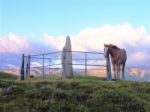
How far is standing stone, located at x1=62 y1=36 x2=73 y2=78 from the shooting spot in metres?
33.8

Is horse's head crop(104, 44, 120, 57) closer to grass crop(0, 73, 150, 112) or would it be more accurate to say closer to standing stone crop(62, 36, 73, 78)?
standing stone crop(62, 36, 73, 78)

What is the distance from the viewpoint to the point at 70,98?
25.0 meters

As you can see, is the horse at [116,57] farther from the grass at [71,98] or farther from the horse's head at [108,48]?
the grass at [71,98]

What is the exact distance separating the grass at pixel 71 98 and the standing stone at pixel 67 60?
6.50 meters

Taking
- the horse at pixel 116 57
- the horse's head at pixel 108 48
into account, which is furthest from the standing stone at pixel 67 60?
the horse at pixel 116 57

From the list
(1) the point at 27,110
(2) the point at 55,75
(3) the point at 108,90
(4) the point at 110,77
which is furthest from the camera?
(2) the point at 55,75

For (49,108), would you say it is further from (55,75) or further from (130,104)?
(55,75)

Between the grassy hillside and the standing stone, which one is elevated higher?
the standing stone

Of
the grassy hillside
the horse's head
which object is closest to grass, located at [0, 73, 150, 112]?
the grassy hillside

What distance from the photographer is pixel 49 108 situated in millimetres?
23969

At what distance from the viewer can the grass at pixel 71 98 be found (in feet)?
79.4

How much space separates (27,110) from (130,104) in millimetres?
4796

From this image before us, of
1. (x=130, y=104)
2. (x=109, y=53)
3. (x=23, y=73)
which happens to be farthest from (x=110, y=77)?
(x=130, y=104)

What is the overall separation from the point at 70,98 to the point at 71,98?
47mm
